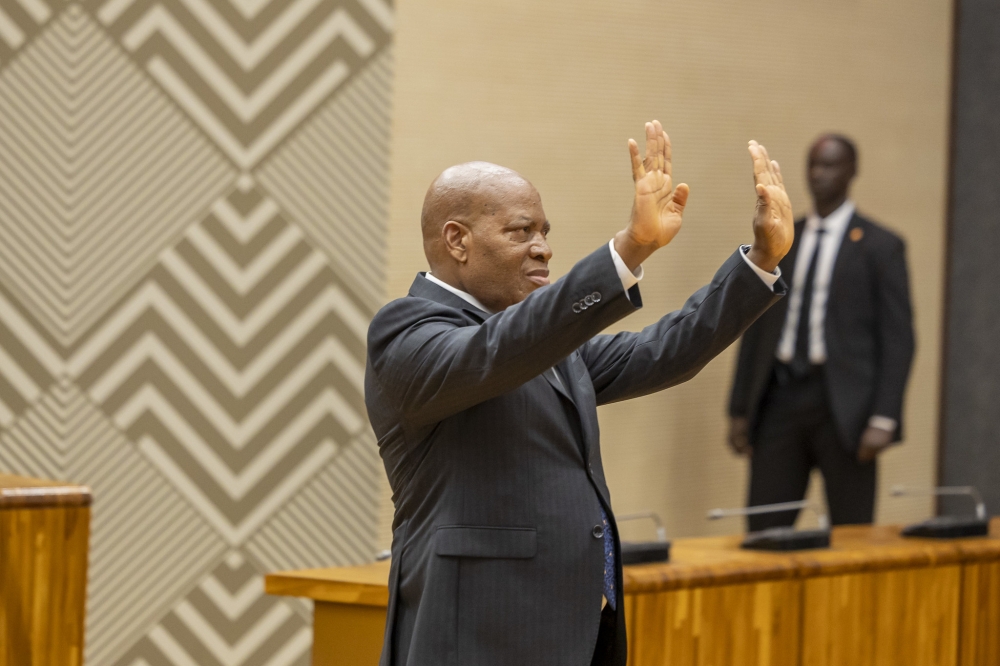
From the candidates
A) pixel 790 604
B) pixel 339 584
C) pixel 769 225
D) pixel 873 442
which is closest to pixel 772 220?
pixel 769 225

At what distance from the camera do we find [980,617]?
318cm

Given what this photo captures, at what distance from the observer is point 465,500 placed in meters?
1.77

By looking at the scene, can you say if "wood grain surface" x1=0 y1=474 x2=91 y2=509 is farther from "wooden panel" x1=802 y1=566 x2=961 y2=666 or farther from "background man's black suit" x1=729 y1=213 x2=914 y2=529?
"background man's black suit" x1=729 y1=213 x2=914 y2=529

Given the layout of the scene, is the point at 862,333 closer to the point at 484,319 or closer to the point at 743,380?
the point at 743,380

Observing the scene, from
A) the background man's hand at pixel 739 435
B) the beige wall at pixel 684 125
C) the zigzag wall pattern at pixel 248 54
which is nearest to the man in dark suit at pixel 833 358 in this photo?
the background man's hand at pixel 739 435

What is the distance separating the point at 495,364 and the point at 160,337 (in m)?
2.42

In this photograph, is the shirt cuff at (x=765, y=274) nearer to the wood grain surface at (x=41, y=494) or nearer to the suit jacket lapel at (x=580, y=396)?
the suit jacket lapel at (x=580, y=396)

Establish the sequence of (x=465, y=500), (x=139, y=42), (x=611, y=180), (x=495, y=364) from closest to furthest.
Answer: (x=495, y=364) < (x=465, y=500) < (x=139, y=42) < (x=611, y=180)

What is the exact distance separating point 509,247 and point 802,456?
284cm

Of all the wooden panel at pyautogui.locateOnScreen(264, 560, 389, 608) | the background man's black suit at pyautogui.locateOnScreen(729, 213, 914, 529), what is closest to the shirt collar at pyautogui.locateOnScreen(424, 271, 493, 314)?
the wooden panel at pyautogui.locateOnScreen(264, 560, 389, 608)

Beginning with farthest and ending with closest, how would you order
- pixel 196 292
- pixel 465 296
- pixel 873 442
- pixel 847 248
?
pixel 847 248, pixel 873 442, pixel 196 292, pixel 465 296

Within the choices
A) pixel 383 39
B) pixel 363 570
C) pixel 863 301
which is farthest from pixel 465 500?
pixel 863 301

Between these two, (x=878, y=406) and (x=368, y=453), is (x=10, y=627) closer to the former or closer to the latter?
(x=368, y=453)

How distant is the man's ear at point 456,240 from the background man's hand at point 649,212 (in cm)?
27
